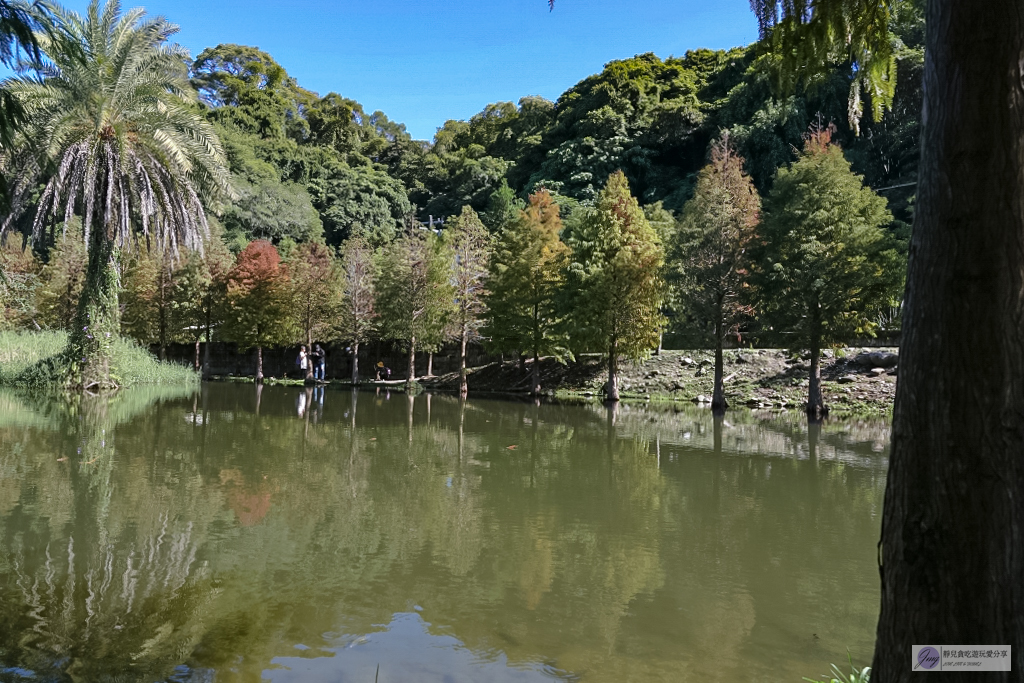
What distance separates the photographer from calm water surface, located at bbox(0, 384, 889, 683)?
12.2ft

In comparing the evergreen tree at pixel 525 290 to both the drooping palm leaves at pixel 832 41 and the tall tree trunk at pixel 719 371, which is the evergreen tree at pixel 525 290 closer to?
the tall tree trunk at pixel 719 371

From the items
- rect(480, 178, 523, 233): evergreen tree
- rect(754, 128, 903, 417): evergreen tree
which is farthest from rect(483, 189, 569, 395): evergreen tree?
rect(480, 178, 523, 233): evergreen tree

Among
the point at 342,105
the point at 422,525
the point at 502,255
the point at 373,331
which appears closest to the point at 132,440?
the point at 422,525

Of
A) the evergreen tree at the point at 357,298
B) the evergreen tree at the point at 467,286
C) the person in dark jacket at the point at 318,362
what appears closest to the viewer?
the evergreen tree at the point at 467,286

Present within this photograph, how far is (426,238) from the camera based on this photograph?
31.8m

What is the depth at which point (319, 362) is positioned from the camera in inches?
1449

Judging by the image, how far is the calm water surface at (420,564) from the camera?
12.2 ft

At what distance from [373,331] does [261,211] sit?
86.1 feet

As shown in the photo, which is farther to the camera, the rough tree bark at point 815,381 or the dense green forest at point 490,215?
the dense green forest at point 490,215

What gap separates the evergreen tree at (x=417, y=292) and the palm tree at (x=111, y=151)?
10.3 metres

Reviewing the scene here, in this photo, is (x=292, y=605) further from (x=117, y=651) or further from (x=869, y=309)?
(x=869, y=309)

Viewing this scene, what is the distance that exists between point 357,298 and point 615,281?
1336cm

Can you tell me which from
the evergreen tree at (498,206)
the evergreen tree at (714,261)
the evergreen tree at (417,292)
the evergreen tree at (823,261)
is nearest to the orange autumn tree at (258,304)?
the evergreen tree at (417,292)

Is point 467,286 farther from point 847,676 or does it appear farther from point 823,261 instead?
point 847,676
